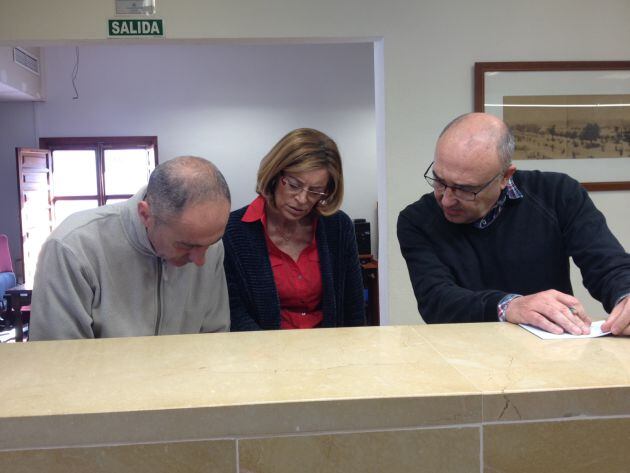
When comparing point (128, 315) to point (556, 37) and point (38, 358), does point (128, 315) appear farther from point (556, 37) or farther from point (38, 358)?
point (556, 37)

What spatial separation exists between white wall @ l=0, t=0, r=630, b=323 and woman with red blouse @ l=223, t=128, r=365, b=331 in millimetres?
1211

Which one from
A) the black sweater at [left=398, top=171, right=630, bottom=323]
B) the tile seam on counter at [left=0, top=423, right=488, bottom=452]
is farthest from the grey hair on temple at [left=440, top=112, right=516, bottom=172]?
the tile seam on counter at [left=0, top=423, right=488, bottom=452]

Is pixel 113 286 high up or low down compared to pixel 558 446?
up

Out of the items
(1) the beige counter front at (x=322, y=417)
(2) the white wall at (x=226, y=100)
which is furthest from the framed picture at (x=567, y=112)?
(2) the white wall at (x=226, y=100)

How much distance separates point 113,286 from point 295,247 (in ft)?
2.20

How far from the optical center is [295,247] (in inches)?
77.1

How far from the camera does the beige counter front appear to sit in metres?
0.72

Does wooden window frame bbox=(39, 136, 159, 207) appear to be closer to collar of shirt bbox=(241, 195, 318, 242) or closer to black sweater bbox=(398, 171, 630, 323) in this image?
collar of shirt bbox=(241, 195, 318, 242)

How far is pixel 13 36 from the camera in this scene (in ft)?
9.55

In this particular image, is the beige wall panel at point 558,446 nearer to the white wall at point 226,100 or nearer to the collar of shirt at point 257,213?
the collar of shirt at point 257,213

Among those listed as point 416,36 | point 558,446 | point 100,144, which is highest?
point 416,36

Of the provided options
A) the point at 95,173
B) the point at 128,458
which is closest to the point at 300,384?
the point at 128,458

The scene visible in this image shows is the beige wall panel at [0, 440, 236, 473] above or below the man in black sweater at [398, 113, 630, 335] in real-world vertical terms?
below

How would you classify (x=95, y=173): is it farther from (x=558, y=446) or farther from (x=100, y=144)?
(x=558, y=446)
